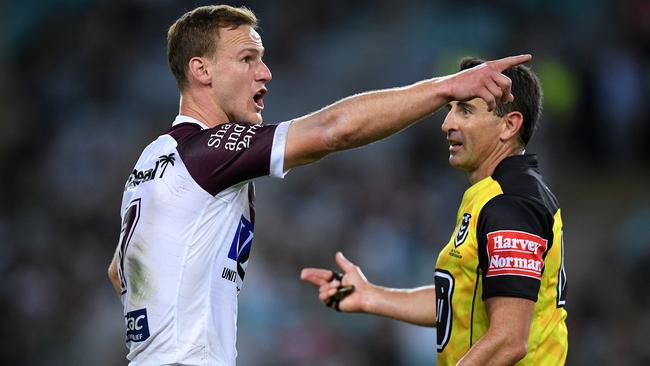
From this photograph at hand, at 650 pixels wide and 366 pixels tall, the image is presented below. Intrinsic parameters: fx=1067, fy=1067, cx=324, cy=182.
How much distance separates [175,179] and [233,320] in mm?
688

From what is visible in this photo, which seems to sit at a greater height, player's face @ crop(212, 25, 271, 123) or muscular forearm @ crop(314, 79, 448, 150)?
player's face @ crop(212, 25, 271, 123)

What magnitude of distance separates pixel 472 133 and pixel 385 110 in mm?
918

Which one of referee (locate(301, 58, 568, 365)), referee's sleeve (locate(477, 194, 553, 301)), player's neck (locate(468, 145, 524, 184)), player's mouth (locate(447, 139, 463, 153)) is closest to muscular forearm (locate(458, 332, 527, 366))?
referee (locate(301, 58, 568, 365))

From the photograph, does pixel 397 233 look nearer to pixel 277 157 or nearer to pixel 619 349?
pixel 619 349

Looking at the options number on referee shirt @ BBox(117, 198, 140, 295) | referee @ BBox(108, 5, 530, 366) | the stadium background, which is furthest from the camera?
the stadium background

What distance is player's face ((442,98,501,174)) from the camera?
4.97m

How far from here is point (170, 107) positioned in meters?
14.5

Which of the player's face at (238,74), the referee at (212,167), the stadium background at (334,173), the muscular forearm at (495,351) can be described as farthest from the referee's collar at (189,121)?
the stadium background at (334,173)

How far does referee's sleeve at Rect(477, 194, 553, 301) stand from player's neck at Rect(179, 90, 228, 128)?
1.28 meters

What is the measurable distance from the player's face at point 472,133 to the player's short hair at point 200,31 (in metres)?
1.08

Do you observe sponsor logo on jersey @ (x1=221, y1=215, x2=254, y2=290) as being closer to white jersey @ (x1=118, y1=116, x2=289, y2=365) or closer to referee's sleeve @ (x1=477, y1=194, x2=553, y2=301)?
white jersey @ (x1=118, y1=116, x2=289, y2=365)

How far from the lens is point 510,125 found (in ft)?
16.3

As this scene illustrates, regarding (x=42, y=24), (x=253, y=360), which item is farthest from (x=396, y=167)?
(x=42, y=24)

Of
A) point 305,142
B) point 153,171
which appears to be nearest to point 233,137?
point 305,142
